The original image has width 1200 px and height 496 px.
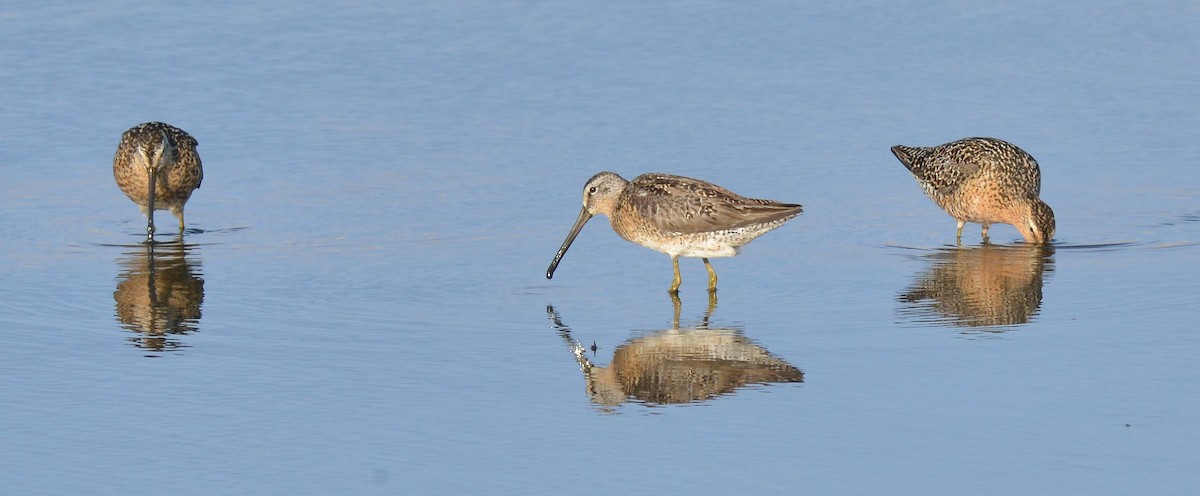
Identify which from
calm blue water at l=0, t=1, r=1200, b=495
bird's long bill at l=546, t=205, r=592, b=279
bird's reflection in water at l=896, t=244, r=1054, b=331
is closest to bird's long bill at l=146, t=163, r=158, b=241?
calm blue water at l=0, t=1, r=1200, b=495

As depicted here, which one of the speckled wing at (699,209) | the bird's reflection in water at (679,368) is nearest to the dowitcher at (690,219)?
the speckled wing at (699,209)

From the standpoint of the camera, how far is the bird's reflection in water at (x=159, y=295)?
834cm

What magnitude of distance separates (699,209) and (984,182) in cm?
253

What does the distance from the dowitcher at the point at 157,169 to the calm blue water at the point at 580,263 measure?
8.7 inches

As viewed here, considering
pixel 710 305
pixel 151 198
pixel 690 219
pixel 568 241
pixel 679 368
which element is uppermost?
pixel 151 198

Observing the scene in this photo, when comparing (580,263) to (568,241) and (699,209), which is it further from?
(699,209)

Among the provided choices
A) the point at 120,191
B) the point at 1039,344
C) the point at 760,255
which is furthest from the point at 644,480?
the point at 120,191

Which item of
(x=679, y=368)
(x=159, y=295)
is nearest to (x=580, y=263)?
(x=159, y=295)

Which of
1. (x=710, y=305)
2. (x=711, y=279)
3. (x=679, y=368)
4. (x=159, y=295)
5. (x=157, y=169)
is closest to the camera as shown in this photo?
(x=679, y=368)

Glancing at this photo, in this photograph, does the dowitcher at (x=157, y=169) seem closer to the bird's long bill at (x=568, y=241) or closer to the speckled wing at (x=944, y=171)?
the bird's long bill at (x=568, y=241)

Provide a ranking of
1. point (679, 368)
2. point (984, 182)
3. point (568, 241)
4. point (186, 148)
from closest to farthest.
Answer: point (679, 368), point (568, 241), point (984, 182), point (186, 148)

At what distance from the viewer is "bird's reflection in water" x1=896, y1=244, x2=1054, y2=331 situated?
8555mm

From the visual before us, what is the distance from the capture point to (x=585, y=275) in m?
9.67

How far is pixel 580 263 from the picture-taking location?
32.8ft
